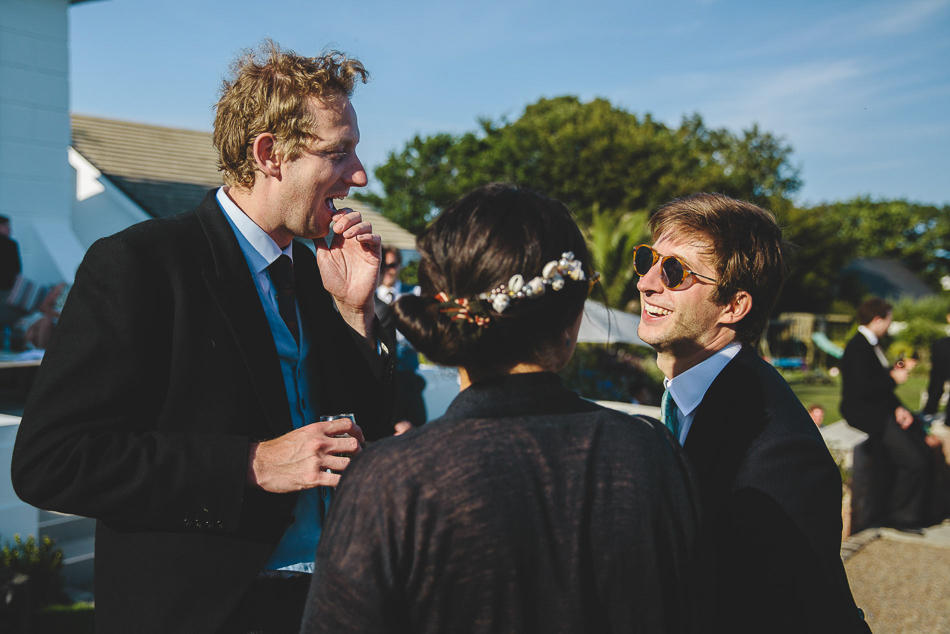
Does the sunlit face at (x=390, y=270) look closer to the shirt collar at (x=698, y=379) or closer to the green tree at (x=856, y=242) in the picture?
the shirt collar at (x=698, y=379)

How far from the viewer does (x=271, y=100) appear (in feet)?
6.79

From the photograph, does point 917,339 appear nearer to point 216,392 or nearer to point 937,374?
point 937,374

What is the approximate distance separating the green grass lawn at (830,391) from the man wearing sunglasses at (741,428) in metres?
12.2

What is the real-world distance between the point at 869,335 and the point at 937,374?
216 cm

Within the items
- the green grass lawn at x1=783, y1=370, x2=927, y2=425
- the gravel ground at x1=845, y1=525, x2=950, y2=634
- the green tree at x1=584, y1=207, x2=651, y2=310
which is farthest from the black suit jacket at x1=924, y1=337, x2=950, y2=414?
the green tree at x1=584, y1=207, x2=651, y2=310

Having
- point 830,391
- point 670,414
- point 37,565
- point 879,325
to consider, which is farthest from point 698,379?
point 830,391

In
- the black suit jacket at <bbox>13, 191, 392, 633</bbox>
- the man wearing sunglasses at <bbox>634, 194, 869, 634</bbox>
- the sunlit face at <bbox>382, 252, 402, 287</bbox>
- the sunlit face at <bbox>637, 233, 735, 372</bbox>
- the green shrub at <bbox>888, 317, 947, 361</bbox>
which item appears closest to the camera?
the black suit jacket at <bbox>13, 191, 392, 633</bbox>

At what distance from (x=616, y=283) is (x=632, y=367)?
2.48 m

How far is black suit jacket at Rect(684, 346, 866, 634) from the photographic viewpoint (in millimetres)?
1715

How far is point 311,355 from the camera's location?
213 centimetres

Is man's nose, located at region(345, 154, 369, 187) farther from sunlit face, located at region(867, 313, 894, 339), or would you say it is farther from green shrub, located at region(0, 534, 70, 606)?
sunlit face, located at region(867, 313, 894, 339)

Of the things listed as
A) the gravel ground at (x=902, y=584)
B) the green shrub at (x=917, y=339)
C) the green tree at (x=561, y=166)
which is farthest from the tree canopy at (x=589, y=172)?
the gravel ground at (x=902, y=584)

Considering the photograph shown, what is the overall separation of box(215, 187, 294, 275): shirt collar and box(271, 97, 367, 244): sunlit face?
0.22 ft

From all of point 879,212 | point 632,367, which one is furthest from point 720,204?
point 879,212
